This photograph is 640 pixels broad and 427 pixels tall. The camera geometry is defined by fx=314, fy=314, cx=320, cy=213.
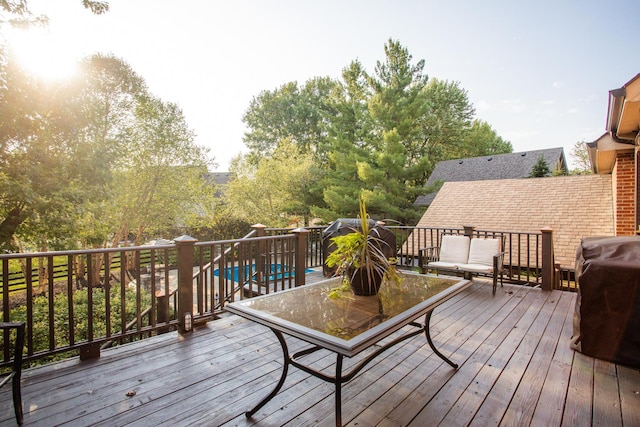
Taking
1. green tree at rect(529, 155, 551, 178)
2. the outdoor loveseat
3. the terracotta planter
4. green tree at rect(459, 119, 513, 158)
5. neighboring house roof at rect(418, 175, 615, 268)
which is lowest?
the outdoor loveseat

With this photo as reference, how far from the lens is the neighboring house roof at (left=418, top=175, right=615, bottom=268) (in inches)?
313

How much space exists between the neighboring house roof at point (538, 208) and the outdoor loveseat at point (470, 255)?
153 inches

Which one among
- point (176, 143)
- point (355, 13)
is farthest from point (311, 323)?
point (176, 143)

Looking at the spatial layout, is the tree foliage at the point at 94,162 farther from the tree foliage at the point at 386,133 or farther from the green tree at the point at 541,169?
the green tree at the point at 541,169

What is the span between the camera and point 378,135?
15.5 metres

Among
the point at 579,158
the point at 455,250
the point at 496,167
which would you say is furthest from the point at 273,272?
the point at 579,158

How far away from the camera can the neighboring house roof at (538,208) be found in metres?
7.96

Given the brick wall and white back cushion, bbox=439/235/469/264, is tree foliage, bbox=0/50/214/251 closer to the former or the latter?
white back cushion, bbox=439/235/469/264

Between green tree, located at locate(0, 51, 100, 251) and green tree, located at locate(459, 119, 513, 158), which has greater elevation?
green tree, located at locate(459, 119, 513, 158)

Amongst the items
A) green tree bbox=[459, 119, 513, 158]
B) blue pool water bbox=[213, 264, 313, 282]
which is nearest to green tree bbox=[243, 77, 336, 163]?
green tree bbox=[459, 119, 513, 158]

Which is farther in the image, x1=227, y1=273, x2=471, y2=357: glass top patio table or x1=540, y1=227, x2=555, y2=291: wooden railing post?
x1=540, y1=227, x2=555, y2=291: wooden railing post

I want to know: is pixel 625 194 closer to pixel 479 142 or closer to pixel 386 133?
pixel 386 133

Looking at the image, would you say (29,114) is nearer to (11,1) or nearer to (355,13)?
(11,1)

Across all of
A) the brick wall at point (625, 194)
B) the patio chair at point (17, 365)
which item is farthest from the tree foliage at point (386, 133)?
the patio chair at point (17, 365)
